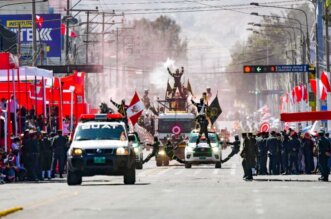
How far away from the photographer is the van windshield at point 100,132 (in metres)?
39.5

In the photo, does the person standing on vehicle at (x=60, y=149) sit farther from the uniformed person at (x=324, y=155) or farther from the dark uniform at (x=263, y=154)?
the uniformed person at (x=324, y=155)

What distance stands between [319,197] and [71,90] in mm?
30299

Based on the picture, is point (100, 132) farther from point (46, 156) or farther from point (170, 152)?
point (170, 152)

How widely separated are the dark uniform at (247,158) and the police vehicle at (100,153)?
4.90 metres

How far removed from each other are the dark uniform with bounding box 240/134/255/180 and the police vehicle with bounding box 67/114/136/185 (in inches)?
193

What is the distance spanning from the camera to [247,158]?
142 ft

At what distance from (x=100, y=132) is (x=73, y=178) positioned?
1.56 meters

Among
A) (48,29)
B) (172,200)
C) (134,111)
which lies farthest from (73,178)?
(48,29)

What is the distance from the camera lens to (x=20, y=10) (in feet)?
479

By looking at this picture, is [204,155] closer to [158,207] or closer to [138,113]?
[138,113]

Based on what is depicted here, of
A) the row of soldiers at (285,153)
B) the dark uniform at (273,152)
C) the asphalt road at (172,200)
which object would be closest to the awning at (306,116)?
the row of soldiers at (285,153)

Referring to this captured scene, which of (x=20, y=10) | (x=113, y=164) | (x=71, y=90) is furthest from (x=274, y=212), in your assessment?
(x=20, y=10)

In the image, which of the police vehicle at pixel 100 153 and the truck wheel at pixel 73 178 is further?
the truck wheel at pixel 73 178

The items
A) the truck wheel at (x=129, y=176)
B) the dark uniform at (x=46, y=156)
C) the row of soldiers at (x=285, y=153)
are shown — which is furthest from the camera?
the row of soldiers at (x=285, y=153)
